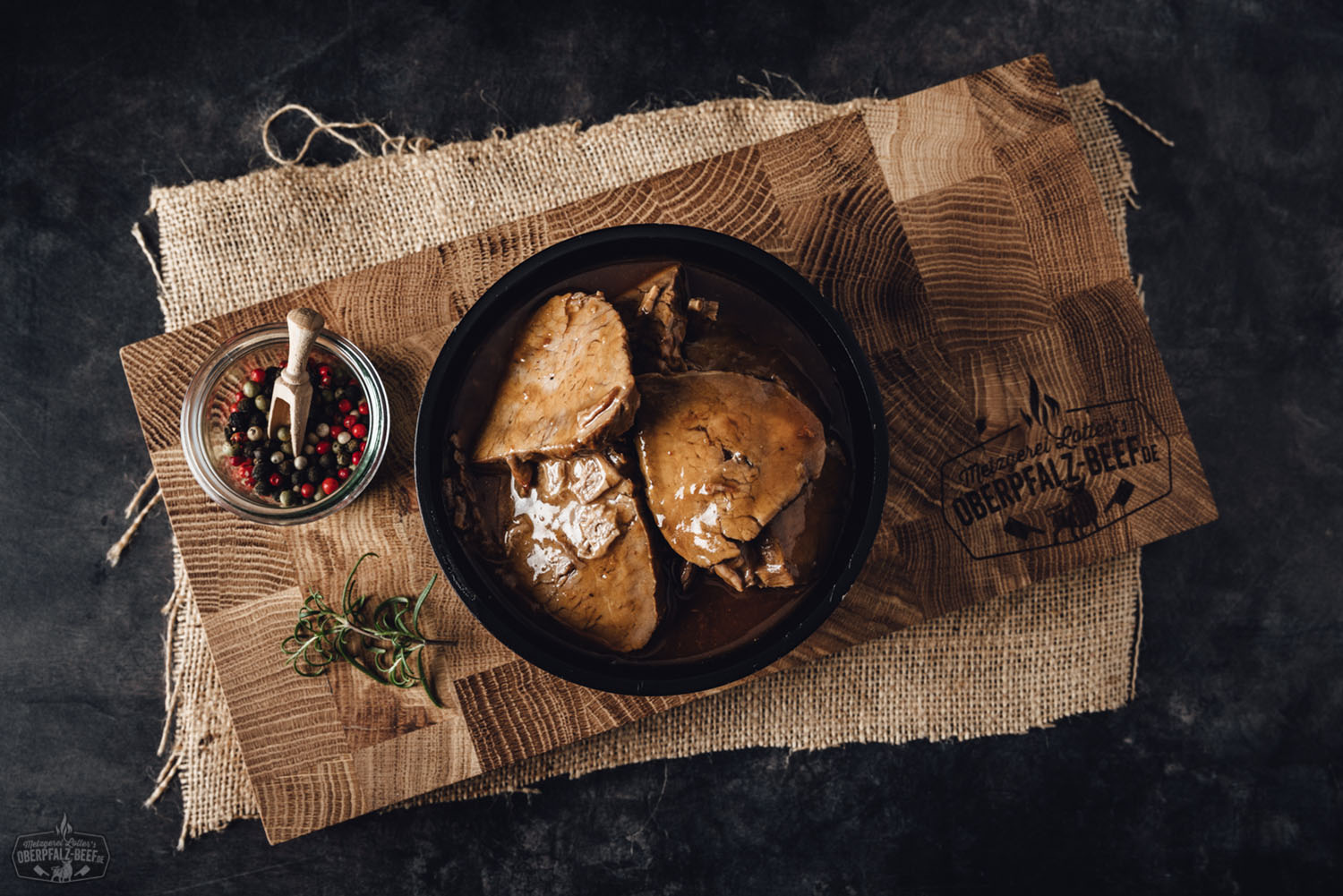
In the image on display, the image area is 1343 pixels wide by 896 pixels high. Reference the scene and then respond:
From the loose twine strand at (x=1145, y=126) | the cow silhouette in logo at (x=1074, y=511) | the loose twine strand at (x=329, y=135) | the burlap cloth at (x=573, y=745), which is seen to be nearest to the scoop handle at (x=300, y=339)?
the burlap cloth at (x=573, y=745)

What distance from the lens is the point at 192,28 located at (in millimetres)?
2457

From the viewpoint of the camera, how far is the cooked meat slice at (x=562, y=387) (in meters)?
1.42

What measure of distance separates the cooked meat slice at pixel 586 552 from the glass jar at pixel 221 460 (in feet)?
1.48

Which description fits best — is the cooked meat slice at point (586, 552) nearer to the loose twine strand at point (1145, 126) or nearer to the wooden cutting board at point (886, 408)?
the wooden cutting board at point (886, 408)

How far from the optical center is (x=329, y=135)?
2.44 metres

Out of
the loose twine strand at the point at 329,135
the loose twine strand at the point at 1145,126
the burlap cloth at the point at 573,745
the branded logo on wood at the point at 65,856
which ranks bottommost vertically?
the branded logo on wood at the point at 65,856

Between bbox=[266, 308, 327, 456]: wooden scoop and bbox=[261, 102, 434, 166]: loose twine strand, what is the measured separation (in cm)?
79

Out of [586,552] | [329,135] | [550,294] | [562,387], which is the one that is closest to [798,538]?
[586,552]

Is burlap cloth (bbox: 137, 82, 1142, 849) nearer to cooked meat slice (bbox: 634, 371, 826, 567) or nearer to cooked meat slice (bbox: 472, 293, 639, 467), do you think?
cooked meat slice (bbox: 472, 293, 639, 467)

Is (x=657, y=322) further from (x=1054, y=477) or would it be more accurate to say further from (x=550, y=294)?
(x=1054, y=477)

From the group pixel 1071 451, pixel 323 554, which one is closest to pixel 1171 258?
pixel 1071 451

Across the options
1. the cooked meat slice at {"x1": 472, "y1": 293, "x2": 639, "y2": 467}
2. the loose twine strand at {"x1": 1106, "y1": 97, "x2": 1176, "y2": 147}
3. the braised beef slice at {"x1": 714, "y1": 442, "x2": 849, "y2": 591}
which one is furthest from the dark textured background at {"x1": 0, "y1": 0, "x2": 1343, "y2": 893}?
the cooked meat slice at {"x1": 472, "y1": 293, "x2": 639, "y2": 467}

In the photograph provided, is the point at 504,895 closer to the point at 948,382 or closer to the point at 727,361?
the point at 727,361

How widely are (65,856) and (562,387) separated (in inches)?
81.9
